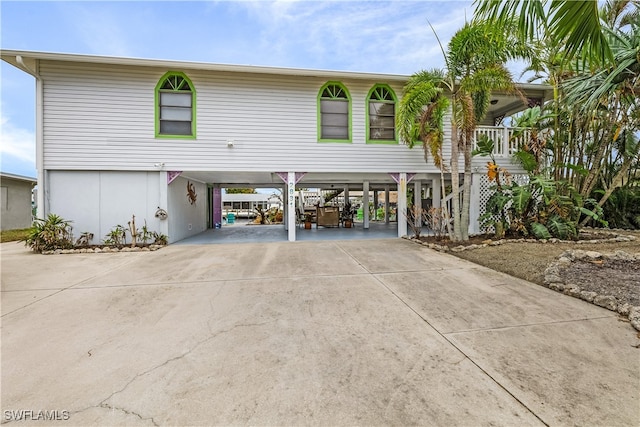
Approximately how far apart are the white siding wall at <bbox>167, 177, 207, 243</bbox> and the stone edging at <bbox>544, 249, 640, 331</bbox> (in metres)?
9.14

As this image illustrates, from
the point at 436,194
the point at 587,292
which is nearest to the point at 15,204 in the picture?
the point at 436,194

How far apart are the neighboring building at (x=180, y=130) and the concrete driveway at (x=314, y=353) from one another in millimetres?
4202

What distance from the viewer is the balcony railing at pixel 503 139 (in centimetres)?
938

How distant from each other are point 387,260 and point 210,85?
7.16m

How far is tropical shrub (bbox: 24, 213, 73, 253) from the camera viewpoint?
6980mm

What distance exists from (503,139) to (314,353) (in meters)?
10.3

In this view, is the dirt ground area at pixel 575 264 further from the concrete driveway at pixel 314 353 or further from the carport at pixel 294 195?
the carport at pixel 294 195

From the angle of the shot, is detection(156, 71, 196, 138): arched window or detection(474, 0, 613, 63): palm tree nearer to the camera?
detection(474, 0, 613, 63): palm tree

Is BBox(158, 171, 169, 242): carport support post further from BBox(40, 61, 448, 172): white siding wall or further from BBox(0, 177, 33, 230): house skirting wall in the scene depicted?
BBox(0, 177, 33, 230): house skirting wall

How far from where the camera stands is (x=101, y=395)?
1.84 metres

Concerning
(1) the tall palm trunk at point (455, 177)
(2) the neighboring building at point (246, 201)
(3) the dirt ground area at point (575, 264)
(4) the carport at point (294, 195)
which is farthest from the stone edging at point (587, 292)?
(2) the neighboring building at point (246, 201)

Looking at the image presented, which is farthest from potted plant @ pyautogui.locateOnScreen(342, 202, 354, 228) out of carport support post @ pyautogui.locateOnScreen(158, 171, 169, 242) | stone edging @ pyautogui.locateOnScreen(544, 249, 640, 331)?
stone edging @ pyautogui.locateOnScreen(544, 249, 640, 331)

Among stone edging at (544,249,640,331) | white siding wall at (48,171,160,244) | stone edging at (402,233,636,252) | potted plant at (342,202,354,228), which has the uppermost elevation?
white siding wall at (48,171,160,244)

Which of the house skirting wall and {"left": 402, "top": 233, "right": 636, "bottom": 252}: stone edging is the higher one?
the house skirting wall
